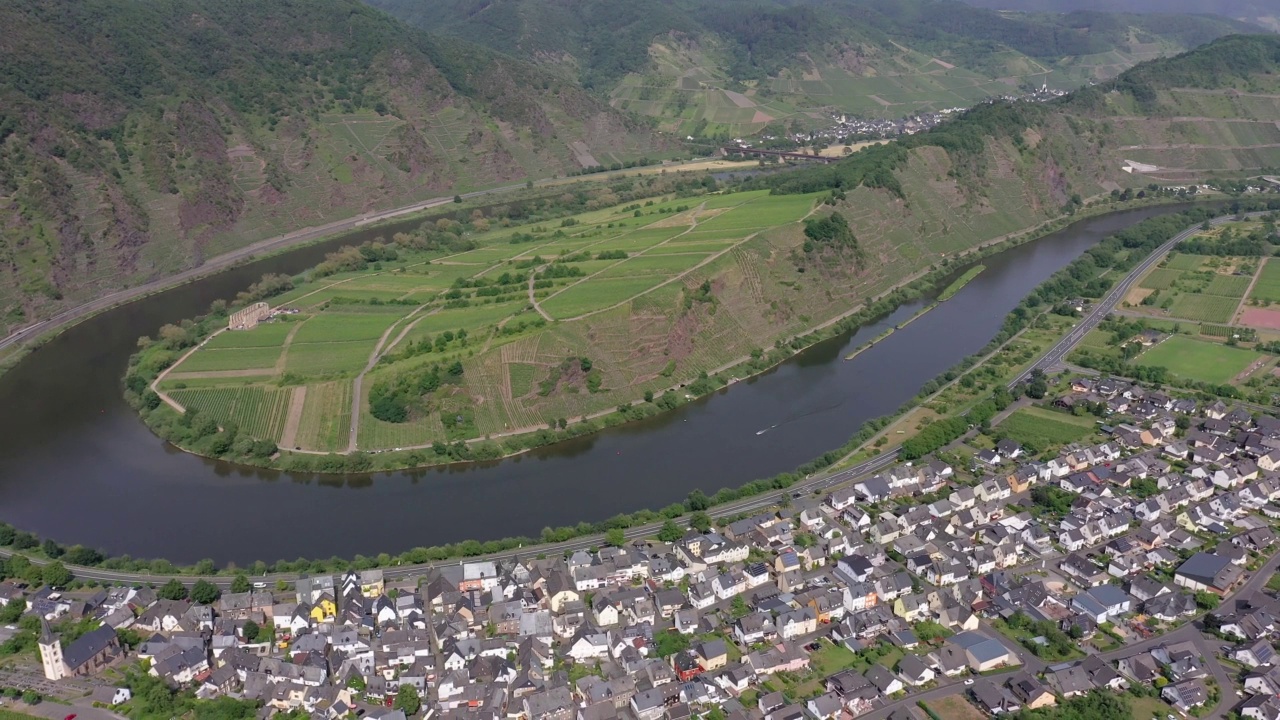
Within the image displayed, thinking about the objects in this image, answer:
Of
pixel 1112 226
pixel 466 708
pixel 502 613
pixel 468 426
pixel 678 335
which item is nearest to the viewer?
pixel 466 708

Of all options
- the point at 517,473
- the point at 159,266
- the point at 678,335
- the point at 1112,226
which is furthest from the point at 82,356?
the point at 1112,226

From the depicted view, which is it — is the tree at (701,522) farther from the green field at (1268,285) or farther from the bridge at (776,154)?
the bridge at (776,154)

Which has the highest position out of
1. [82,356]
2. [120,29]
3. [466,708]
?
[120,29]

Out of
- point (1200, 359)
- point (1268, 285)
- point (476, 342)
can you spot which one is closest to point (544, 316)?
point (476, 342)

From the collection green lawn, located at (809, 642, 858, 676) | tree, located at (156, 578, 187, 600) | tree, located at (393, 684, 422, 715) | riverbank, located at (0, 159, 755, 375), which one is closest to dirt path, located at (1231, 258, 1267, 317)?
green lawn, located at (809, 642, 858, 676)

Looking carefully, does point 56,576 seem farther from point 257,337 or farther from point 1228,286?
point 1228,286

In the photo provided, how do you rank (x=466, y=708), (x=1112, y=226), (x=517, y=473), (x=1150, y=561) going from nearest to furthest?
1. (x=466, y=708)
2. (x=1150, y=561)
3. (x=517, y=473)
4. (x=1112, y=226)

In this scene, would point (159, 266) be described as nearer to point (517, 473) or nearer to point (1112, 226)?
point (517, 473)

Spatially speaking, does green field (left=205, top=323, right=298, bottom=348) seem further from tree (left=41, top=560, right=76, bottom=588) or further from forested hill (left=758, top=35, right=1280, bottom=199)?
forested hill (left=758, top=35, right=1280, bottom=199)
